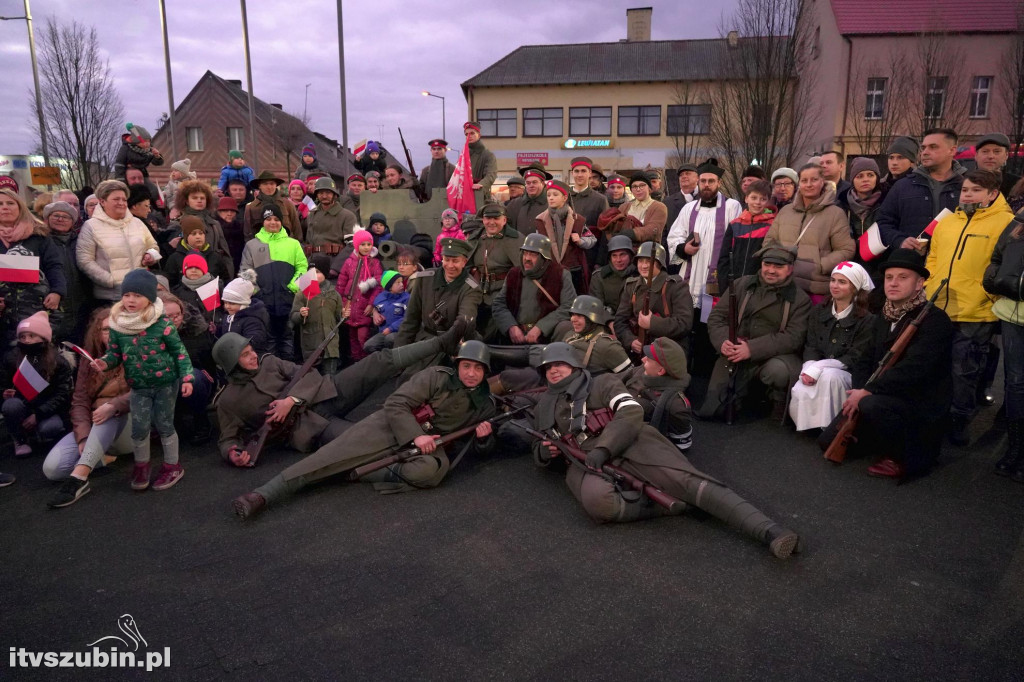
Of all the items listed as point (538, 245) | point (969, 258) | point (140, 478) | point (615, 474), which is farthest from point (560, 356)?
point (969, 258)

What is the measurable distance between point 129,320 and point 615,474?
3806mm

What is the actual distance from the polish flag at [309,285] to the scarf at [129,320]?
2725mm

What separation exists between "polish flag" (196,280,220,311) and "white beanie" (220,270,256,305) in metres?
0.13

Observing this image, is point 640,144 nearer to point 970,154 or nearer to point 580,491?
point 970,154

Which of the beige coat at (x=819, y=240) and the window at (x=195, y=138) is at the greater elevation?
the window at (x=195, y=138)

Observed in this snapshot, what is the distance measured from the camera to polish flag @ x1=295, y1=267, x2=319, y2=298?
25.3 feet

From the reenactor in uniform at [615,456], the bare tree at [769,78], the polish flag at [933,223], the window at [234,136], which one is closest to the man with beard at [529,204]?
the reenactor in uniform at [615,456]

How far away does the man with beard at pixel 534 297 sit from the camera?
22.9 feet

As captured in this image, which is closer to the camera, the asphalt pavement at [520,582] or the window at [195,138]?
the asphalt pavement at [520,582]

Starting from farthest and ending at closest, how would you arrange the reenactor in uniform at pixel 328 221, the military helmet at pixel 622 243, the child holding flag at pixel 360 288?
the reenactor in uniform at pixel 328 221 < the child holding flag at pixel 360 288 < the military helmet at pixel 622 243

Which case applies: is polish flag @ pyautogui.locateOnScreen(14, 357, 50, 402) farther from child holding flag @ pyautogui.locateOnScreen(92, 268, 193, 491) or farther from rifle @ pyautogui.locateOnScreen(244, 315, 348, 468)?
rifle @ pyautogui.locateOnScreen(244, 315, 348, 468)
